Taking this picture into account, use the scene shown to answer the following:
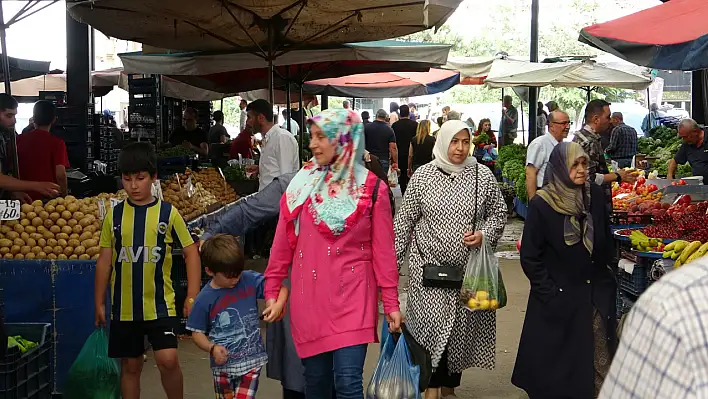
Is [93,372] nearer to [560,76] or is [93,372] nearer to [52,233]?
[52,233]

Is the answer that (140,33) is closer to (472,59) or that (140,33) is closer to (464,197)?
(464,197)

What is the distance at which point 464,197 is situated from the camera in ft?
18.7

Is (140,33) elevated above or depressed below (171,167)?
above

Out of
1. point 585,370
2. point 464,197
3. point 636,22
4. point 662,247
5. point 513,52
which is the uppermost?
point 513,52

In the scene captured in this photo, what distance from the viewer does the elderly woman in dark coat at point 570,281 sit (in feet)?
17.5

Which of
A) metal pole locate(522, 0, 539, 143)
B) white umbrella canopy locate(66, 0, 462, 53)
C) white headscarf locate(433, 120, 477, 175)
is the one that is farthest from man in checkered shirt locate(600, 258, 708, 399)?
metal pole locate(522, 0, 539, 143)

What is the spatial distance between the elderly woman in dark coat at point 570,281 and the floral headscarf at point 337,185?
60.5 inches

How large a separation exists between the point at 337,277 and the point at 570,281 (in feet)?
5.91

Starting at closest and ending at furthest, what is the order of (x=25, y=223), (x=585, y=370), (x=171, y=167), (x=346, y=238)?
(x=346, y=238) → (x=585, y=370) → (x=25, y=223) → (x=171, y=167)

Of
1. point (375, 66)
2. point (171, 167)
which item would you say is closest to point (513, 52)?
point (375, 66)

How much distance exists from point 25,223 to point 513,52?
48.1m

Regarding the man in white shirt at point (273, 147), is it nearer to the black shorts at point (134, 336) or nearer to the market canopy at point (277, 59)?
the market canopy at point (277, 59)

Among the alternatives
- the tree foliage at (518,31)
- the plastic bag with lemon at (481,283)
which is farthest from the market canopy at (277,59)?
the tree foliage at (518,31)

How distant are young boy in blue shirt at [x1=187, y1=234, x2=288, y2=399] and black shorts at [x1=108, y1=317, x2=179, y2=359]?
1.60 ft
